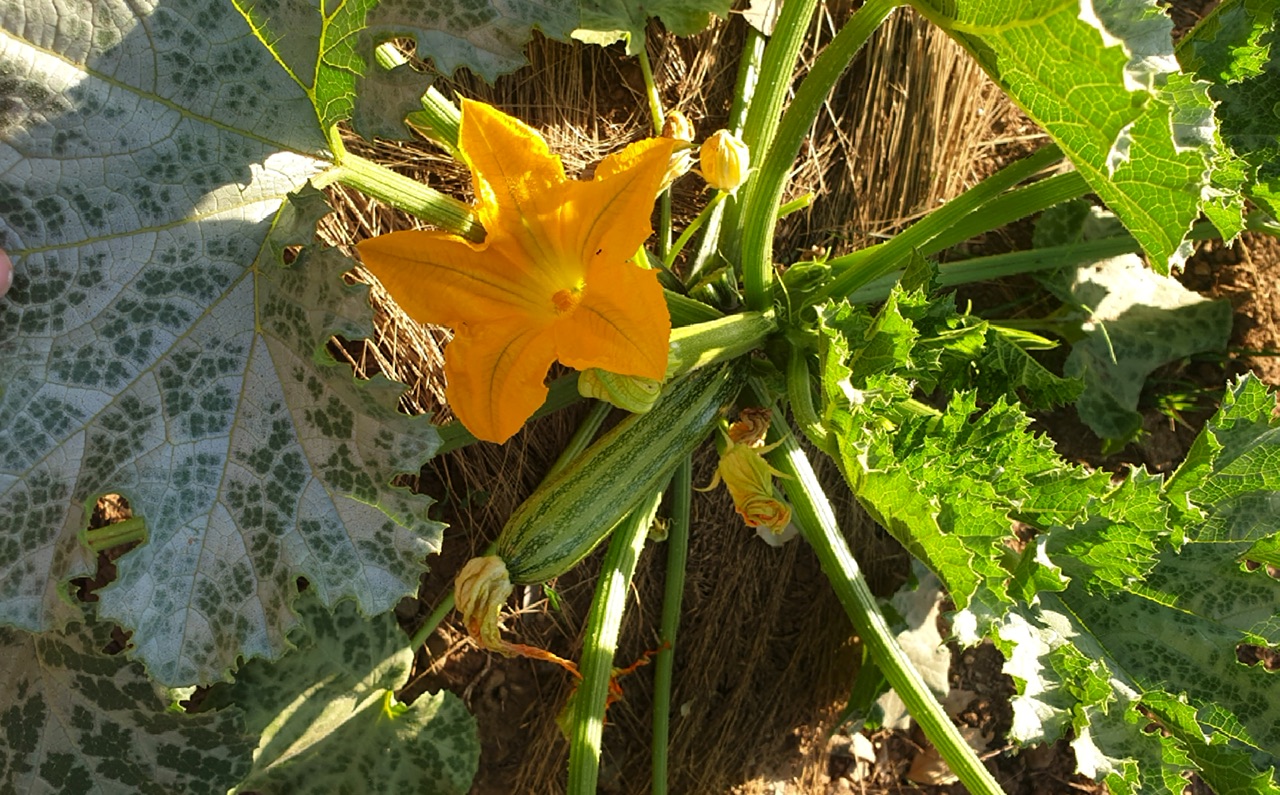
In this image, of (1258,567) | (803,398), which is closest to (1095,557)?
(803,398)

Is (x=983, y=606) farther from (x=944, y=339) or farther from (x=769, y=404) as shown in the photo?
(x=769, y=404)

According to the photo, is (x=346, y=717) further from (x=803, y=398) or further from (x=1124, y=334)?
(x=1124, y=334)

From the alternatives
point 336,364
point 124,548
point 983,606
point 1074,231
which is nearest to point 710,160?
point 336,364

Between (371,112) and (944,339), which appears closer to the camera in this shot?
(371,112)

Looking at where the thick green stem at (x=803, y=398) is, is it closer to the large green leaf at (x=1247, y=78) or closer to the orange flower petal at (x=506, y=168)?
the orange flower petal at (x=506, y=168)

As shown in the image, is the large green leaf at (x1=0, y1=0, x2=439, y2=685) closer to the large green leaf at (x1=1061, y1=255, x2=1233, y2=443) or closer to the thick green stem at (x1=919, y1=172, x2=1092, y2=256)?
the thick green stem at (x1=919, y1=172, x2=1092, y2=256)

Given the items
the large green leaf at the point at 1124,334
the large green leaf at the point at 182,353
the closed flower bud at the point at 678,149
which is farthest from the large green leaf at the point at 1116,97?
the large green leaf at the point at 1124,334
